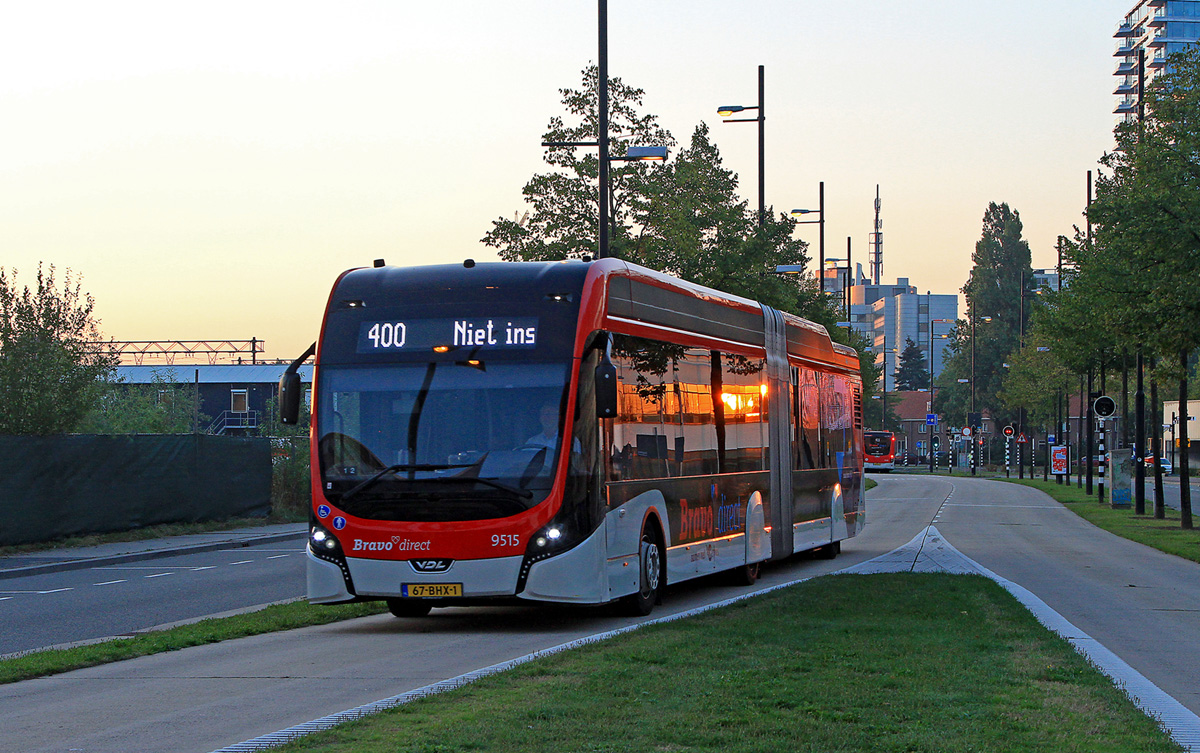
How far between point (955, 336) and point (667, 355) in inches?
4925

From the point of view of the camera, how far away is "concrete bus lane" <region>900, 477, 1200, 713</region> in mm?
12242

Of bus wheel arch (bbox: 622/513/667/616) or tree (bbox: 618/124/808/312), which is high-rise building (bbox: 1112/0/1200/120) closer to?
tree (bbox: 618/124/808/312)

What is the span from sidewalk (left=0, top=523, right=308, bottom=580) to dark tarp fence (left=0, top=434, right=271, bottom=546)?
0.62m

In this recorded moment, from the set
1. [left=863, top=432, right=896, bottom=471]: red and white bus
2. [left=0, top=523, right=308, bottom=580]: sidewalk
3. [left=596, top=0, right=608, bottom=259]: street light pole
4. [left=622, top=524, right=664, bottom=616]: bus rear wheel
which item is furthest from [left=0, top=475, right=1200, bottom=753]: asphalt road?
[left=863, top=432, right=896, bottom=471]: red and white bus

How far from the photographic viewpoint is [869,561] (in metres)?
22.5

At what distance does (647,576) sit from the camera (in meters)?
14.9

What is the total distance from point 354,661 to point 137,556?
15155 millimetres

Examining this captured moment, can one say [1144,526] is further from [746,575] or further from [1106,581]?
[746,575]

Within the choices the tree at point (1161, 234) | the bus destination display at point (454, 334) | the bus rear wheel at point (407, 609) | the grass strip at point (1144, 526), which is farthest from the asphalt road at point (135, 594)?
the grass strip at point (1144, 526)

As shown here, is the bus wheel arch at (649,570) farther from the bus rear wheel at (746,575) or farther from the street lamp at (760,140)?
the street lamp at (760,140)

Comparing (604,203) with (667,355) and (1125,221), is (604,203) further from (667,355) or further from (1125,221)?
(667,355)

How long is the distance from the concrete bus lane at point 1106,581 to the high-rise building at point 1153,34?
12450 centimetres

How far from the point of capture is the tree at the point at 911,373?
189m

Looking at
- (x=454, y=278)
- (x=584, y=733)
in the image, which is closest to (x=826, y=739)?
(x=584, y=733)
